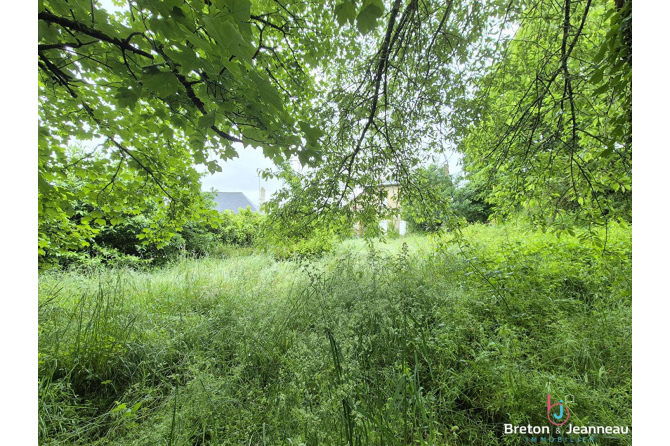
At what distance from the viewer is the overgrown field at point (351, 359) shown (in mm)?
1322

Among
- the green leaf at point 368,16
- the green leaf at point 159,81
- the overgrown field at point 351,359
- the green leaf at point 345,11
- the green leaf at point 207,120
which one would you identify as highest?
the green leaf at point 345,11

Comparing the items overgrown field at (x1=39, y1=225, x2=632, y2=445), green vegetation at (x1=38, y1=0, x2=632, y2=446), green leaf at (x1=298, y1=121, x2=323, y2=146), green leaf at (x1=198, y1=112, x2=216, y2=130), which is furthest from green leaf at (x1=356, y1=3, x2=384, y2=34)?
overgrown field at (x1=39, y1=225, x2=632, y2=445)

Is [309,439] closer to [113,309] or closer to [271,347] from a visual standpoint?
[271,347]

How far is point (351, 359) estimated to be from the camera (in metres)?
1.58

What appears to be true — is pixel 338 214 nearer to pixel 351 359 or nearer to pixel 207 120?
pixel 351 359

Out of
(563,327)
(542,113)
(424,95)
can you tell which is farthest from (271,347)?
(542,113)

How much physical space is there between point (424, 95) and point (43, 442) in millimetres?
4072

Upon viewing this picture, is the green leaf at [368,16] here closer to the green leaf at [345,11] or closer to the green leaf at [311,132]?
the green leaf at [345,11]

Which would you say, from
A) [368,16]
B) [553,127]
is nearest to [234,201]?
[368,16]

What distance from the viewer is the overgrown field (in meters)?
1.32

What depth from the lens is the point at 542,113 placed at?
2.50 m

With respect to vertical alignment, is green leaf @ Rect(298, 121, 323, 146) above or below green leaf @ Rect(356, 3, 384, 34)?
below

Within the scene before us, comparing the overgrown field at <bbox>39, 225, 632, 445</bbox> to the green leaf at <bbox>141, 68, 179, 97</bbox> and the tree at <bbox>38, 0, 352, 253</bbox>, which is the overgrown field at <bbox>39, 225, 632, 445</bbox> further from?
the green leaf at <bbox>141, 68, 179, 97</bbox>

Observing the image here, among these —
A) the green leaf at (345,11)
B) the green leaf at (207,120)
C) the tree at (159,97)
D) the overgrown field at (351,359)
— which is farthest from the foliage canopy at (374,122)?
the overgrown field at (351,359)
